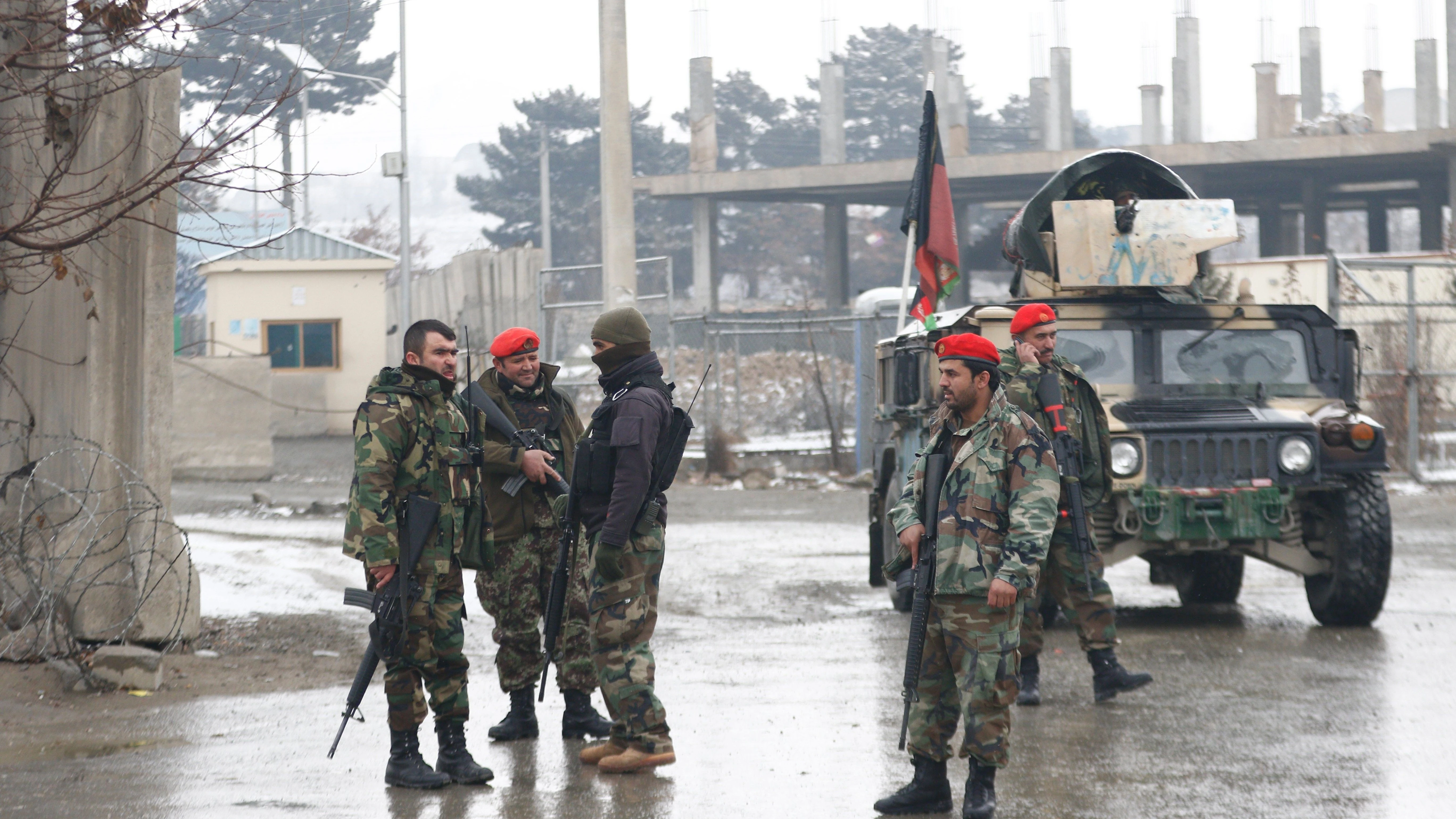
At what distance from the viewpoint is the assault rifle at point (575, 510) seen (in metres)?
5.71

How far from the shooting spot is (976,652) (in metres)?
4.98

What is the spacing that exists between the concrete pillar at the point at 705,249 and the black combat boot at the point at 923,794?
40.0 meters

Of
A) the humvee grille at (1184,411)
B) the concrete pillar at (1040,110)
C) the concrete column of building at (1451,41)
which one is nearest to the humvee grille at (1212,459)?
the humvee grille at (1184,411)

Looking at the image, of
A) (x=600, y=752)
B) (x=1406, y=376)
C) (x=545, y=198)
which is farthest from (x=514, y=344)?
(x=545, y=198)

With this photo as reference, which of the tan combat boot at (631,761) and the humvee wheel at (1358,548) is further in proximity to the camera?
the humvee wheel at (1358,548)

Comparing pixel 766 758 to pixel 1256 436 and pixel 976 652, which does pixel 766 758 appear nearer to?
pixel 976 652

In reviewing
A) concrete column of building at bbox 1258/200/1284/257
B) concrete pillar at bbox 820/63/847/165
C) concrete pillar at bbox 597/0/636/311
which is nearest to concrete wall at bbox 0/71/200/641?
concrete pillar at bbox 597/0/636/311

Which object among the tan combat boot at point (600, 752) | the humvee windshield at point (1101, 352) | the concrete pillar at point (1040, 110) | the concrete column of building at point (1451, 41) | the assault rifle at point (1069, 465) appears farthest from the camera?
the concrete pillar at point (1040, 110)

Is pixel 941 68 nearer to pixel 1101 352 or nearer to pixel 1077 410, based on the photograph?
pixel 1101 352

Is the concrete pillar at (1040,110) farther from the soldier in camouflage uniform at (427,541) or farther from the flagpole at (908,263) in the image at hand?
the soldier in camouflage uniform at (427,541)

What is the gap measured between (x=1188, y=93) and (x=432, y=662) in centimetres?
4907

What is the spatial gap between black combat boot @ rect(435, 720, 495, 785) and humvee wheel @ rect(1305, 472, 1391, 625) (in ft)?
17.8

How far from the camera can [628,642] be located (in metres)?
5.64

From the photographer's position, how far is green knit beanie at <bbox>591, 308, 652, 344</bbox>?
18.9 feet
